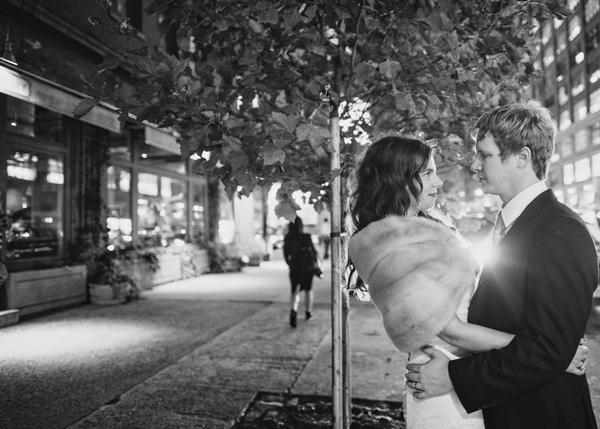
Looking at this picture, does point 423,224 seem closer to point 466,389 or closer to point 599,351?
point 466,389

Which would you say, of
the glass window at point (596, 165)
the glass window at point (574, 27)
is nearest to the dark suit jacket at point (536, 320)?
the glass window at point (596, 165)

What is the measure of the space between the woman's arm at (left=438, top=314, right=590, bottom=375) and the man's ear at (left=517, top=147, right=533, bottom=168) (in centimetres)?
64

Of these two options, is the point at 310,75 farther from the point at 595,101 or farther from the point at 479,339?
the point at 595,101

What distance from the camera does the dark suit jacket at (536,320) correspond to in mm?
1396

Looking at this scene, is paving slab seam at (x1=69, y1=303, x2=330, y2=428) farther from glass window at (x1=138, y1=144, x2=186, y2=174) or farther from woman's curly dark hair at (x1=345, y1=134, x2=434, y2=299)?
glass window at (x1=138, y1=144, x2=186, y2=174)

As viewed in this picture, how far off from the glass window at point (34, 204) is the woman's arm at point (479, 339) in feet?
30.4

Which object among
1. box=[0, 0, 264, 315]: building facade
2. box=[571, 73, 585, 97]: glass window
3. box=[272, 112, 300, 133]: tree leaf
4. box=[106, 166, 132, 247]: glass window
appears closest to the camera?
box=[272, 112, 300, 133]: tree leaf

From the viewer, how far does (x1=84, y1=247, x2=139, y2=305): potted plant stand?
9906mm

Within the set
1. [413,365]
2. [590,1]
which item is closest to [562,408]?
[413,365]

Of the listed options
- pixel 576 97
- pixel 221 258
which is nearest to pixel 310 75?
pixel 221 258

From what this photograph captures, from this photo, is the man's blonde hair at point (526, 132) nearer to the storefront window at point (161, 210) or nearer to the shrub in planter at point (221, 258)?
the storefront window at point (161, 210)

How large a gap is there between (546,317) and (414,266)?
17.3 inches

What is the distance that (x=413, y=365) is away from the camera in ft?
5.48

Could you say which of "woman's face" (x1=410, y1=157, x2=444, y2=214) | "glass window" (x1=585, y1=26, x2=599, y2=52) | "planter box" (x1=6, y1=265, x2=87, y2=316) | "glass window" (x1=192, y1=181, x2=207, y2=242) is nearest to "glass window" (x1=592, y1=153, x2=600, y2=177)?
"glass window" (x1=585, y1=26, x2=599, y2=52)
